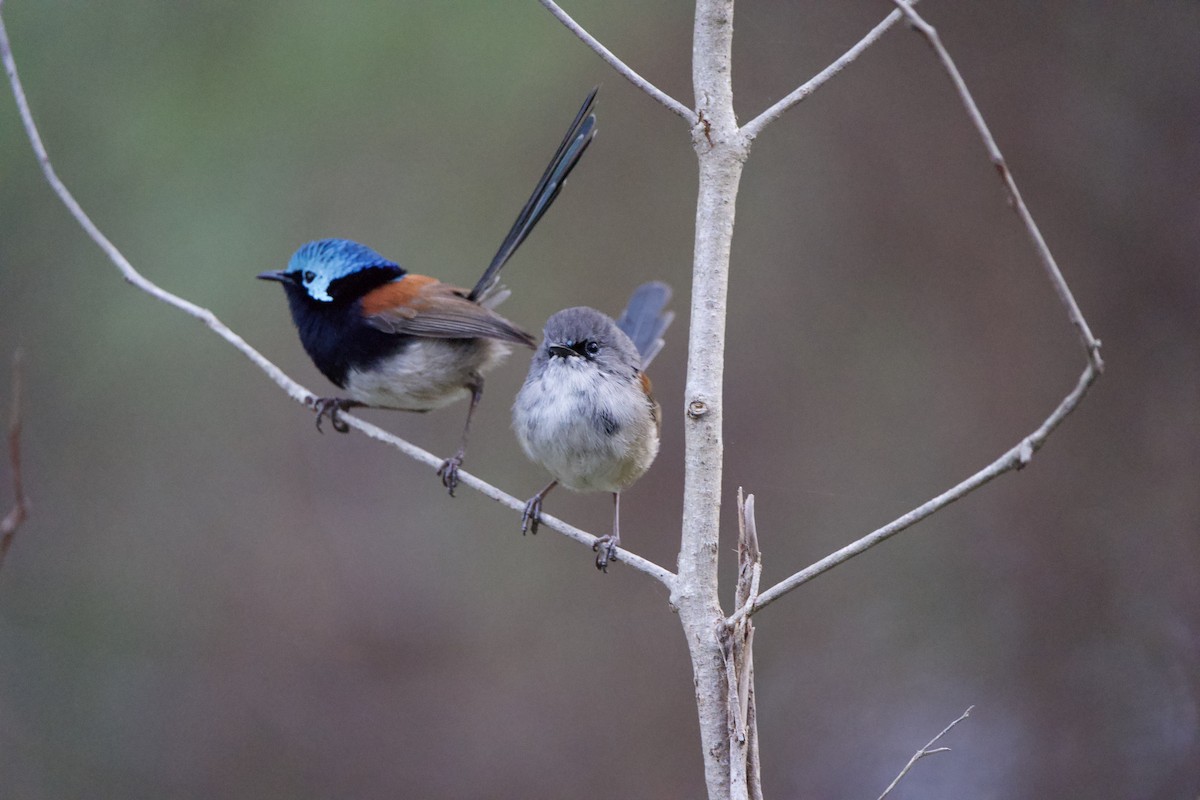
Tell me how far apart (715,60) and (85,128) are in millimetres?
5117

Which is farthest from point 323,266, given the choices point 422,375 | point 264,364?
point 264,364

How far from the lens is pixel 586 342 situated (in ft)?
13.0

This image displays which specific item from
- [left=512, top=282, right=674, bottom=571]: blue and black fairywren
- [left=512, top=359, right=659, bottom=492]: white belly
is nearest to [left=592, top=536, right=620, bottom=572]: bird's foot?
[left=512, top=282, right=674, bottom=571]: blue and black fairywren

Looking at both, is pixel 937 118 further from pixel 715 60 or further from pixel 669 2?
pixel 715 60

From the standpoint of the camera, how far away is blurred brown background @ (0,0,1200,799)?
526 cm

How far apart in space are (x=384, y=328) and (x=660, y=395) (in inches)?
68.7

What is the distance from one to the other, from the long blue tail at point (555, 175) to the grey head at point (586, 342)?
15.8 inches

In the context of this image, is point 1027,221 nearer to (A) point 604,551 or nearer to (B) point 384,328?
(A) point 604,551

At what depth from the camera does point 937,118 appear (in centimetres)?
587

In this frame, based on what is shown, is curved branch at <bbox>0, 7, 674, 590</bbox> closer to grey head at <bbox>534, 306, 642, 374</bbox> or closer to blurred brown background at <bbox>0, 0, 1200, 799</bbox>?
grey head at <bbox>534, 306, 642, 374</bbox>

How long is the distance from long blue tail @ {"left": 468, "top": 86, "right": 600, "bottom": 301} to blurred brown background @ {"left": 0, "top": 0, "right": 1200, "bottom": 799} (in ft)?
5.71

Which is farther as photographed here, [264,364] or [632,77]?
[264,364]

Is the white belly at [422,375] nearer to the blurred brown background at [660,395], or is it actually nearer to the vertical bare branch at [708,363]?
the blurred brown background at [660,395]

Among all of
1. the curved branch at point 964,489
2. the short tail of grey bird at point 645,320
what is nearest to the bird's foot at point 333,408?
the short tail of grey bird at point 645,320
